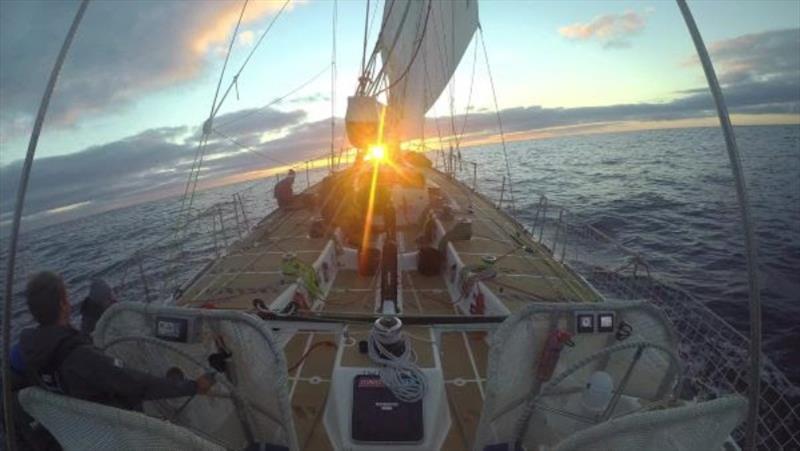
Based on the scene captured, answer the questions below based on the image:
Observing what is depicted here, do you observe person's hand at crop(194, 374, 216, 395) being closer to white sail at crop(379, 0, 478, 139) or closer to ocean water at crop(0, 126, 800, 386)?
ocean water at crop(0, 126, 800, 386)

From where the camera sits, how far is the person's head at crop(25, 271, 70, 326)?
2.65 meters

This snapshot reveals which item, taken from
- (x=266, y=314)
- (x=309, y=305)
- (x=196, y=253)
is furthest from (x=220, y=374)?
(x=196, y=253)

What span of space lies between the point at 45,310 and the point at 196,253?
23994 millimetres

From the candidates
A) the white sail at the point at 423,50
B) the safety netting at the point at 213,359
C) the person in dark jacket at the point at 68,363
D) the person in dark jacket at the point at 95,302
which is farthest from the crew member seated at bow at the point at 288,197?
the person in dark jacket at the point at 68,363

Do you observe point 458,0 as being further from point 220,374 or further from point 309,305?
point 220,374

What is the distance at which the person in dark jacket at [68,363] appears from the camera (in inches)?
102

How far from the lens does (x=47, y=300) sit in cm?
268

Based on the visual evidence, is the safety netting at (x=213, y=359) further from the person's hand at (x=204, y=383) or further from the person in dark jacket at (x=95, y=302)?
the person in dark jacket at (x=95, y=302)

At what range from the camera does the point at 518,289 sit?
692cm

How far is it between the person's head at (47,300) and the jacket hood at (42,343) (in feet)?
0.27

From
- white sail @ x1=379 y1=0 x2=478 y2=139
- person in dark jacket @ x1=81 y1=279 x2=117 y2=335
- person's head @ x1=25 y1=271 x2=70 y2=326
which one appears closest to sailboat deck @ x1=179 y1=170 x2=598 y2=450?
person in dark jacket @ x1=81 y1=279 x2=117 y2=335

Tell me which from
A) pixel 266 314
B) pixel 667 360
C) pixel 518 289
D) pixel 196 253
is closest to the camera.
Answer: pixel 667 360

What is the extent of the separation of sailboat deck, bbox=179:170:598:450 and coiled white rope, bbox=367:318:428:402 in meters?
0.45

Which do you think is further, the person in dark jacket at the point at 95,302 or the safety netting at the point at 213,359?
the person in dark jacket at the point at 95,302
